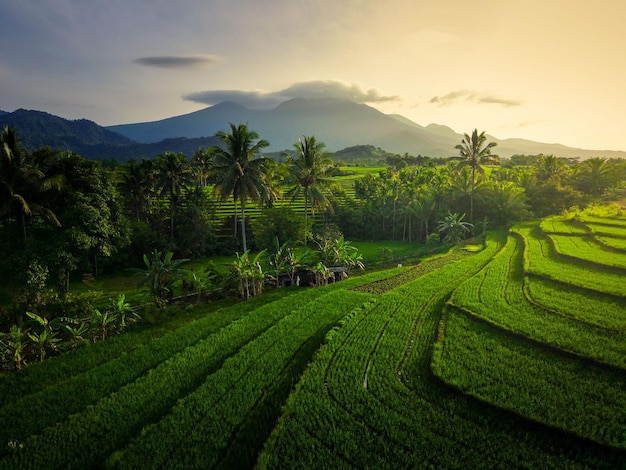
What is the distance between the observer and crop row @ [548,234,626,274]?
21.5 metres

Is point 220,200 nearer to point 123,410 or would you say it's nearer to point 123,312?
point 123,312

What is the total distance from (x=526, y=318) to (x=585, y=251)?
12.8 m

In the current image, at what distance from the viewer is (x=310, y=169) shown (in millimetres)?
28719

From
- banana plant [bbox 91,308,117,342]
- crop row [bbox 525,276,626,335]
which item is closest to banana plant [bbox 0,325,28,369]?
banana plant [bbox 91,308,117,342]

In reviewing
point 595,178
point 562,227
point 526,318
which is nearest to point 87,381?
point 526,318

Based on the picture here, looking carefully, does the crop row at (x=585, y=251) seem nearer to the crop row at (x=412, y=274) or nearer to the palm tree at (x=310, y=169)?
the crop row at (x=412, y=274)

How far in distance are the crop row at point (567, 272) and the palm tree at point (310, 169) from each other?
1498cm

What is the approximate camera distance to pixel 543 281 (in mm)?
20312

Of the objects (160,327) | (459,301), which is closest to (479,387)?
(459,301)

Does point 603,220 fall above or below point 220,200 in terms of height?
below

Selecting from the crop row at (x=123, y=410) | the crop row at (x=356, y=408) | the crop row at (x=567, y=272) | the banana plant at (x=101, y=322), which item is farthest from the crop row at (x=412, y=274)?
the banana plant at (x=101, y=322)

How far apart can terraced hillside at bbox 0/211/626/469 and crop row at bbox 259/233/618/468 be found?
0.13 ft

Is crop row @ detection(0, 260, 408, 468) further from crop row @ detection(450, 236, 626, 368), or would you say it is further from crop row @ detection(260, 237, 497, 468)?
crop row @ detection(450, 236, 626, 368)

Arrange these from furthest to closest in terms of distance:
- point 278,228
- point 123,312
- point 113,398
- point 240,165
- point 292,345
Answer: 1. point 278,228
2. point 240,165
3. point 123,312
4. point 292,345
5. point 113,398
